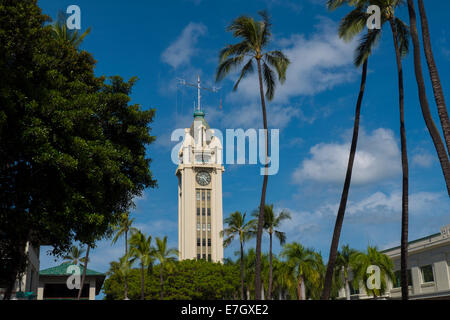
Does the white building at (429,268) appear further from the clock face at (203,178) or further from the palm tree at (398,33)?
the clock face at (203,178)

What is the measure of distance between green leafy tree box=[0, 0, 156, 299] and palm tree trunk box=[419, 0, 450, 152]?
470 inches

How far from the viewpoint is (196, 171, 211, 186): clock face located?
128 meters

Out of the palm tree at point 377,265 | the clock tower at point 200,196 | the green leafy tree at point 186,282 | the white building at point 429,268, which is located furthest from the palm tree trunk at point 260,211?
the clock tower at point 200,196

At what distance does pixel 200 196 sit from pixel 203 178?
4849 millimetres

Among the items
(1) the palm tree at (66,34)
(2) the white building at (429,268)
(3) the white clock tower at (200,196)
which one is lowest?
(2) the white building at (429,268)

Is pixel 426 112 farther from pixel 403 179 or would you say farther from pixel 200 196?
pixel 200 196

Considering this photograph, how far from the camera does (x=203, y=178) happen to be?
128m

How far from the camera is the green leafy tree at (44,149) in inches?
634

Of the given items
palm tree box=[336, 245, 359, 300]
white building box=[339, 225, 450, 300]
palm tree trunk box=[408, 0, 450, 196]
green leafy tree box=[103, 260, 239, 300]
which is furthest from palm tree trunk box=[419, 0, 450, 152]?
green leafy tree box=[103, 260, 239, 300]

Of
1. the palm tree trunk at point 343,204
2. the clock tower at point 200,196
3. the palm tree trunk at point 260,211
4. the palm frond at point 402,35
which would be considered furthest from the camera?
the clock tower at point 200,196

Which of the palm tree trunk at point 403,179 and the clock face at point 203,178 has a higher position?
the clock face at point 203,178

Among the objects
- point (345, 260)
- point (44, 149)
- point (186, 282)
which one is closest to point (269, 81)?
point (44, 149)

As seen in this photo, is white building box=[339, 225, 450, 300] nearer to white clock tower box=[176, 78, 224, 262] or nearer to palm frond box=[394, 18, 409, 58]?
palm frond box=[394, 18, 409, 58]

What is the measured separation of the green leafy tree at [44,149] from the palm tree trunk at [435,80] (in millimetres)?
11941
